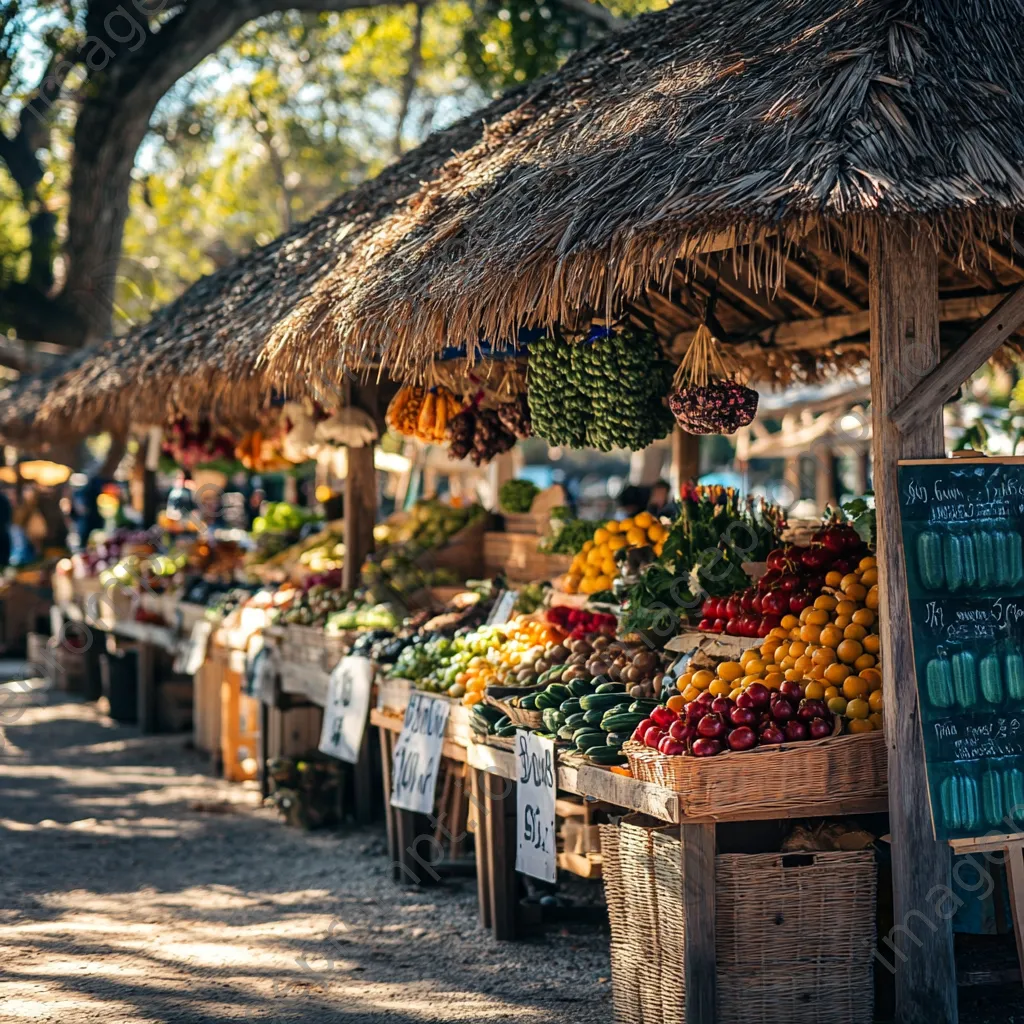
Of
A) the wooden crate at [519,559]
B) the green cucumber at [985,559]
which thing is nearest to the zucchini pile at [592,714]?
the green cucumber at [985,559]

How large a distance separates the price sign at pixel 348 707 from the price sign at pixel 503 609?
73cm

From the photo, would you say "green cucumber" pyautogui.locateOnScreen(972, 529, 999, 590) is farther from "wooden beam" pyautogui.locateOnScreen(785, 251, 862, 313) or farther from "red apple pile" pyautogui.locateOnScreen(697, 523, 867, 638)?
"wooden beam" pyautogui.locateOnScreen(785, 251, 862, 313)

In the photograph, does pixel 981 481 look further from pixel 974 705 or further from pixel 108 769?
pixel 108 769

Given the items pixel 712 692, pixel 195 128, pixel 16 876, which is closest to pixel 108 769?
pixel 16 876

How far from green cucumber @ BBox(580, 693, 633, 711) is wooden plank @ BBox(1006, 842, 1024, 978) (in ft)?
5.04

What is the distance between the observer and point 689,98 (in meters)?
5.35

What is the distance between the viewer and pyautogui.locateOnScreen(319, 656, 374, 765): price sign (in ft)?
24.1

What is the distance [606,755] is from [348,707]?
2.89m

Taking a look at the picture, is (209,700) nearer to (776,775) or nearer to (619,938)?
(619,938)

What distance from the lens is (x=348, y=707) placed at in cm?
754

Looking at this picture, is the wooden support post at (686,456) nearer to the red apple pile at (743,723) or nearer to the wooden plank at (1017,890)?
the red apple pile at (743,723)

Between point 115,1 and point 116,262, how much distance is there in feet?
10.8

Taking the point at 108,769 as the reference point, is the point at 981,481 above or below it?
above

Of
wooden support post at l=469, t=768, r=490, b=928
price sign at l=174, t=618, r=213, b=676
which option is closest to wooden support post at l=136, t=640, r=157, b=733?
price sign at l=174, t=618, r=213, b=676
